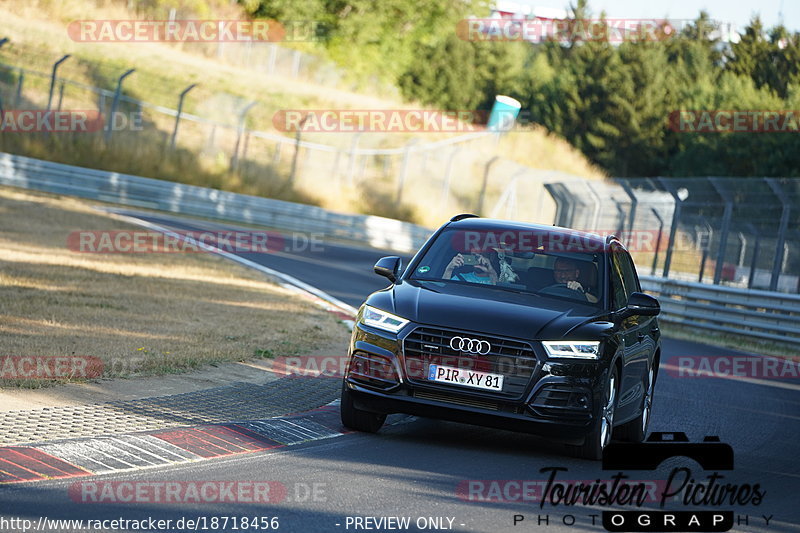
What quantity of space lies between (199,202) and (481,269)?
2818cm

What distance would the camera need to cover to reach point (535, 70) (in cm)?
8381

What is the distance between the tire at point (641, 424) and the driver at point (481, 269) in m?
1.62

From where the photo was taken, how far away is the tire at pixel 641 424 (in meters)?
9.54

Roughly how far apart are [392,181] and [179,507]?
41062mm

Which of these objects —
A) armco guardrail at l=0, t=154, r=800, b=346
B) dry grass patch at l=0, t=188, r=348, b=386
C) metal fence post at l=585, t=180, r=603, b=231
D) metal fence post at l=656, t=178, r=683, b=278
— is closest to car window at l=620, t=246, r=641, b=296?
dry grass patch at l=0, t=188, r=348, b=386

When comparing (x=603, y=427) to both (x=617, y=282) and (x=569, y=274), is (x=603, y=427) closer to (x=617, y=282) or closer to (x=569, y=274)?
(x=569, y=274)

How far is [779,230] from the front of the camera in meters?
21.6

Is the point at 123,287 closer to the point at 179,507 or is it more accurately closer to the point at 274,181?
the point at 179,507

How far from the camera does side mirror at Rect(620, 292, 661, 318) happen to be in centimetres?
910

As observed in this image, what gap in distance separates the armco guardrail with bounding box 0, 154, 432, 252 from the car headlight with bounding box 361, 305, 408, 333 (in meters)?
27.8

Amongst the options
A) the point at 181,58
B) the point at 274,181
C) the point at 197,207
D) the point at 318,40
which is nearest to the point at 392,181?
the point at 274,181

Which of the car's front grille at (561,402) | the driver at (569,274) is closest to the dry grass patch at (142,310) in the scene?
the driver at (569,274)

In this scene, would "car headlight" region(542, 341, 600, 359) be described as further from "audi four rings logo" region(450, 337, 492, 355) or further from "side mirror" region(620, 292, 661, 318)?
"side mirror" region(620, 292, 661, 318)

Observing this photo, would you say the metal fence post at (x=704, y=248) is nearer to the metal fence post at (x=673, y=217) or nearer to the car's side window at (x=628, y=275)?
the metal fence post at (x=673, y=217)
